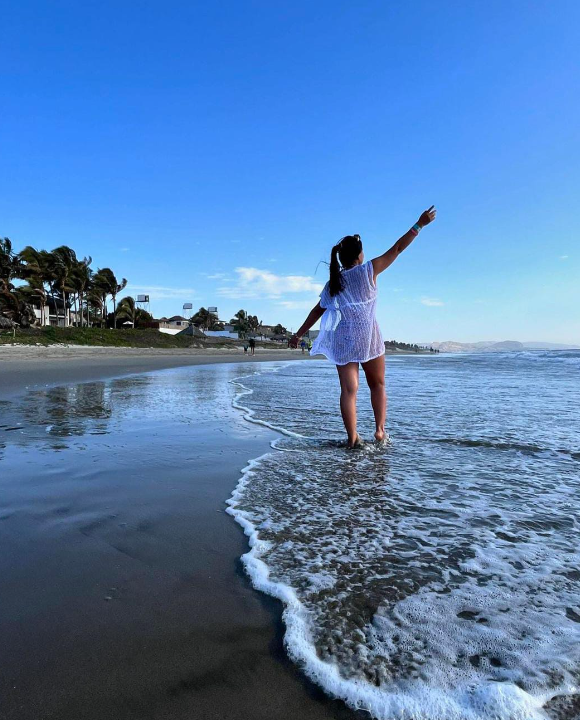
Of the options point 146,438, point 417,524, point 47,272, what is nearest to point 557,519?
point 417,524

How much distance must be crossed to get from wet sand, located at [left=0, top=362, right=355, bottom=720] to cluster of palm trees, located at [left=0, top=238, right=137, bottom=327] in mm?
45748

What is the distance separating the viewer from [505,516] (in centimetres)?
229

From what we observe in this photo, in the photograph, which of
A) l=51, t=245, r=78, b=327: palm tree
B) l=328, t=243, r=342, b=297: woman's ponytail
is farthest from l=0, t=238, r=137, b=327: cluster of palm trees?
l=328, t=243, r=342, b=297: woman's ponytail

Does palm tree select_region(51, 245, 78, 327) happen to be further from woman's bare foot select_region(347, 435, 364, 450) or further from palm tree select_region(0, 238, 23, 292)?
woman's bare foot select_region(347, 435, 364, 450)

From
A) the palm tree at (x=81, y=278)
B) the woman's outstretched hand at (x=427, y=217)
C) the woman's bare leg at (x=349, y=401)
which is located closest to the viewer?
the woman's outstretched hand at (x=427, y=217)

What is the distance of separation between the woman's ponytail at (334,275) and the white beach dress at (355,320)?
0.04 metres

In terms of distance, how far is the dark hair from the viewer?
13.2 ft

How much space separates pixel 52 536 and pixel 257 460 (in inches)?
65.7

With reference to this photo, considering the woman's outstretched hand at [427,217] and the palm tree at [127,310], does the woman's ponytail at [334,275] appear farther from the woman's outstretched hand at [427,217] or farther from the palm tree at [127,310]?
the palm tree at [127,310]

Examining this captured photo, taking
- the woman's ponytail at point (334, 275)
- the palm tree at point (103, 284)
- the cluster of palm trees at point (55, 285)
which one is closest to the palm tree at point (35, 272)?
the cluster of palm trees at point (55, 285)

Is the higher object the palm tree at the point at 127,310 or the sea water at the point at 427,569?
the palm tree at the point at 127,310

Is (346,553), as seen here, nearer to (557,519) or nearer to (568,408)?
(557,519)

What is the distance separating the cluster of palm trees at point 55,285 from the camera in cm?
4159

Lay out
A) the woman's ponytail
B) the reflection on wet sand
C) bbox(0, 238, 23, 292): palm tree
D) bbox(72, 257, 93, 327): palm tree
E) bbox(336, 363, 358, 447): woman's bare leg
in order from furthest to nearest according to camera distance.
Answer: bbox(72, 257, 93, 327): palm tree, bbox(0, 238, 23, 292): palm tree, the reflection on wet sand, the woman's ponytail, bbox(336, 363, 358, 447): woman's bare leg
